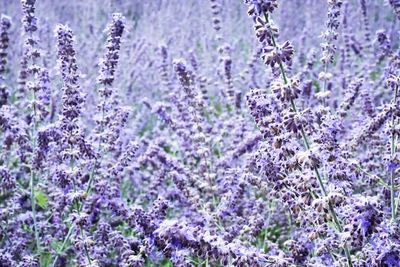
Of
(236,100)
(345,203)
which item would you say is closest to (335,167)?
(345,203)

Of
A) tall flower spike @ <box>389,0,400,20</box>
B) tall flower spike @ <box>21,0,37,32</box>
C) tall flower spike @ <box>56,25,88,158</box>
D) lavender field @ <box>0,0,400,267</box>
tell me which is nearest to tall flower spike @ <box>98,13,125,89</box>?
lavender field @ <box>0,0,400,267</box>

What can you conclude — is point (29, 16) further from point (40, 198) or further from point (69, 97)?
point (40, 198)

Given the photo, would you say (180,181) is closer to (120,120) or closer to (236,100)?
(120,120)

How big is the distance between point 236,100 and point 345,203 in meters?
2.14

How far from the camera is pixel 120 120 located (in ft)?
9.60

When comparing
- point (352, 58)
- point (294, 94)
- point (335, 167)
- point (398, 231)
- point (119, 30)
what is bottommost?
point (398, 231)

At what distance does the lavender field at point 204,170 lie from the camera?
1.76 m

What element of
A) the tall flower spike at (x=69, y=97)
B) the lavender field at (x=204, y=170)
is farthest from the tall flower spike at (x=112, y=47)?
the tall flower spike at (x=69, y=97)

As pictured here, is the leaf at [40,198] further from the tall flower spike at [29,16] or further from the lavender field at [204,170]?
the tall flower spike at [29,16]

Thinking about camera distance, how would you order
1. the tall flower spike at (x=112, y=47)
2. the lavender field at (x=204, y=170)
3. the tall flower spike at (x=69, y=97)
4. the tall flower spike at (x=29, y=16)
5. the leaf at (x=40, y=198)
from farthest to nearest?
the leaf at (x=40, y=198)
the tall flower spike at (x=29, y=16)
the tall flower spike at (x=112, y=47)
the tall flower spike at (x=69, y=97)
the lavender field at (x=204, y=170)

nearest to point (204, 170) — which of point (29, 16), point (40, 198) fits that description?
point (40, 198)

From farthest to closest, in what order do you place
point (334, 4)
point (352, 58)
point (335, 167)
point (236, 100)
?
point (352, 58)
point (236, 100)
point (334, 4)
point (335, 167)

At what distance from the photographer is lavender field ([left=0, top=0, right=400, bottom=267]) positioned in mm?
1759

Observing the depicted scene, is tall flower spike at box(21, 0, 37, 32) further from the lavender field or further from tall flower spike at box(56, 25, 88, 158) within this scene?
tall flower spike at box(56, 25, 88, 158)
